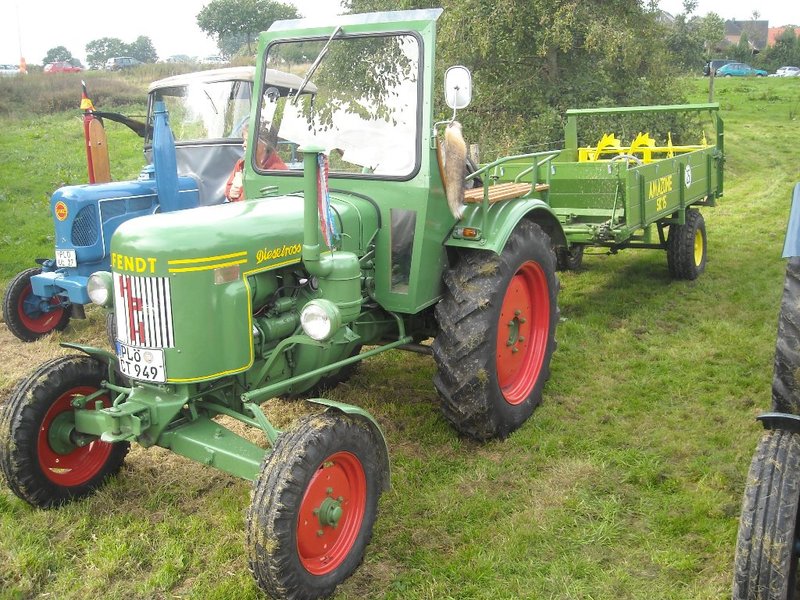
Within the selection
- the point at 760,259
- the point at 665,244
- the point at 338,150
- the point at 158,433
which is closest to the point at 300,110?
the point at 338,150

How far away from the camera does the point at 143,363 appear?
2.94m

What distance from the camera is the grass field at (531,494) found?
2.96 meters

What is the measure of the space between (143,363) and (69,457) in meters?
0.84

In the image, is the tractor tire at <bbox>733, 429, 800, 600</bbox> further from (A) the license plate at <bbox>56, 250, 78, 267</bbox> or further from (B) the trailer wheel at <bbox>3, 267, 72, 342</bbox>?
(B) the trailer wheel at <bbox>3, 267, 72, 342</bbox>

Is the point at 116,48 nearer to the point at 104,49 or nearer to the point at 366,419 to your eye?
the point at 104,49

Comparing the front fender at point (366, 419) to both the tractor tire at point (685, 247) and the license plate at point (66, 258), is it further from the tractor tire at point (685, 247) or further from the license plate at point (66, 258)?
the tractor tire at point (685, 247)

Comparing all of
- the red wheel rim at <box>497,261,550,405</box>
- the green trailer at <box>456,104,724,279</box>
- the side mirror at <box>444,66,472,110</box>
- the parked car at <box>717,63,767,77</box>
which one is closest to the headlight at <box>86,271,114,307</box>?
the side mirror at <box>444,66,472,110</box>

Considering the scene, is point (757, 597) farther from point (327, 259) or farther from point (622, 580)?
point (327, 259)

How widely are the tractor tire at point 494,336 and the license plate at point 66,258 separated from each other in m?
3.38

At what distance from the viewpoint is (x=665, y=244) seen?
280 inches

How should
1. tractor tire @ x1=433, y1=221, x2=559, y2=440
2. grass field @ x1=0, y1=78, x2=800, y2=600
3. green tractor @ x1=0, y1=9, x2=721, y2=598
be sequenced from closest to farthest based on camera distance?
green tractor @ x1=0, y1=9, x2=721, y2=598 < grass field @ x1=0, y1=78, x2=800, y2=600 < tractor tire @ x1=433, y1=221, x2=559, y2=440

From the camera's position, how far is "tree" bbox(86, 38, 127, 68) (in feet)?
235

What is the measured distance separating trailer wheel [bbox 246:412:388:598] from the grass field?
18cm

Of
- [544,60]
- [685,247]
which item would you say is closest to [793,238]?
[685,247]
